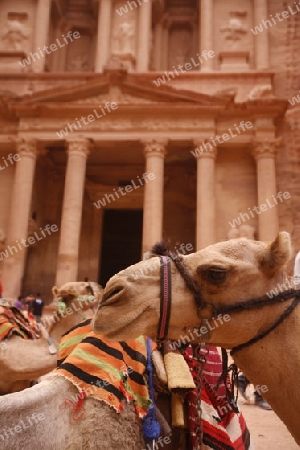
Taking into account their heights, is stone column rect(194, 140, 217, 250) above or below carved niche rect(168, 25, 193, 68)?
below

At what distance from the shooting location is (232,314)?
2051mm

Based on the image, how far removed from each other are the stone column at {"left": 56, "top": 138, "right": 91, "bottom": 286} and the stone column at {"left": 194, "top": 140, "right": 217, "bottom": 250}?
16.7ft

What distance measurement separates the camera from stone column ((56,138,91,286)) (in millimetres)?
17797

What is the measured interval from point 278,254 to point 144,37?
2285 cm

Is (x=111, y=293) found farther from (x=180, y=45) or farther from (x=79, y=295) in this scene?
(x=180, y=45)

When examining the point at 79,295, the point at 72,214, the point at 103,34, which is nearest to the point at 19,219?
the point at 72,214

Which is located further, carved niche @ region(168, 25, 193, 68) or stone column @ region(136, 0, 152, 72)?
carved niche @ region(168, 25, 193, 68)

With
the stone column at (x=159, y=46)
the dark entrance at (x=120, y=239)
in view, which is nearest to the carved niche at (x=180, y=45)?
the stone column at (x=159, y=46)

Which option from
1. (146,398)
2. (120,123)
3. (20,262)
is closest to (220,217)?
(120,123)

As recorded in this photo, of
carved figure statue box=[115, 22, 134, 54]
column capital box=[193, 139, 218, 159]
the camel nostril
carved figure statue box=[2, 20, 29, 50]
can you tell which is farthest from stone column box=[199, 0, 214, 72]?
the camel nostril

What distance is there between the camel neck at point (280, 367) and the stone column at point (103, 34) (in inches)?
856

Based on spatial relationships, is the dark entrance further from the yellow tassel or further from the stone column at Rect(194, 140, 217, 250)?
the yellow tassel

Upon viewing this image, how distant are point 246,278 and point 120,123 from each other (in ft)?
59.4

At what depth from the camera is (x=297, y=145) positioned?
773 inches
